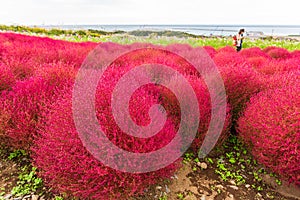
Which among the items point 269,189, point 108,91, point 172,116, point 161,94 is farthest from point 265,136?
point 108,91

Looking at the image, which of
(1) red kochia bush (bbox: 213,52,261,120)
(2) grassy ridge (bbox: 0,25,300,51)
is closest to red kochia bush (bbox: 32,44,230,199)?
(1) red kochia bush (bbox: 213,52,261,120)

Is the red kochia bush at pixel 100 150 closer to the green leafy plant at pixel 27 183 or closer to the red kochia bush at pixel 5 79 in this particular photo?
the green leafy plant at pixel 27 183

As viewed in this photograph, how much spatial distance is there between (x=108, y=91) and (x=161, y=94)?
0.88m

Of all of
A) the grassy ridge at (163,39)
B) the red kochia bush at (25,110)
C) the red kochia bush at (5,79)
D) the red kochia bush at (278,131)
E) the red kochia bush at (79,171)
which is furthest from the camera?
the grassy ridge at (163,39)

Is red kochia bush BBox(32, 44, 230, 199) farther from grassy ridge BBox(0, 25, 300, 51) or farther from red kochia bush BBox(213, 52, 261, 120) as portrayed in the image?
grassy ridge BBox(0, 25, 300, 51)

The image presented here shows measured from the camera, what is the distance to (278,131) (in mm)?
2029

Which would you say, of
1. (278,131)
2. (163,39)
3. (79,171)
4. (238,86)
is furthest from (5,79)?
(163,39)

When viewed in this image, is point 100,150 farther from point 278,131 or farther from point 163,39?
point 163,39

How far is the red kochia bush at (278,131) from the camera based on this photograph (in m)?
1.97

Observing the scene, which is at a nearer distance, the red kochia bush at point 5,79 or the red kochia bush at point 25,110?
the red kochia bush at point 25,110

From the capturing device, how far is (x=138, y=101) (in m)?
1.86

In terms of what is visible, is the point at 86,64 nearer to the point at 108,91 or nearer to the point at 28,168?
the point at 28,168

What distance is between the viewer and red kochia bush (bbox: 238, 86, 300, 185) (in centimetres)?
197

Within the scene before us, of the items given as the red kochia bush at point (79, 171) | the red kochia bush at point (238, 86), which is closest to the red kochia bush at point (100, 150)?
the red kochia bush at point (79, 171)
